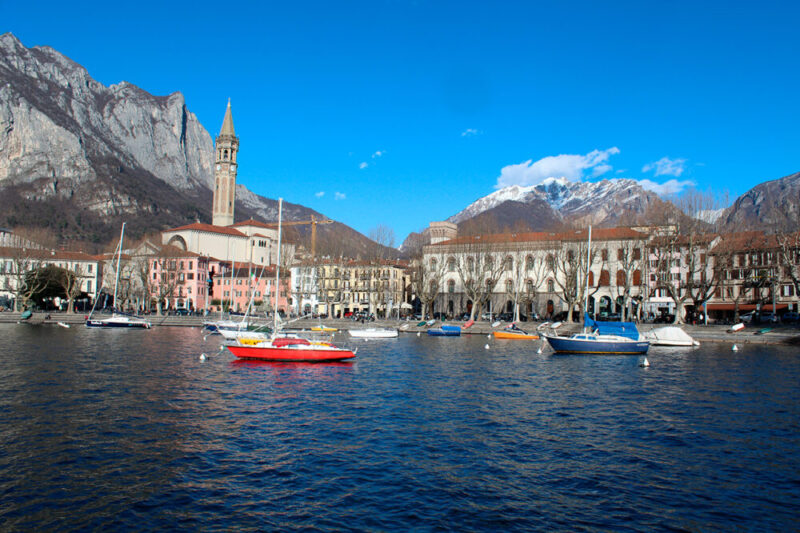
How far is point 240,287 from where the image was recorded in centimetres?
11088

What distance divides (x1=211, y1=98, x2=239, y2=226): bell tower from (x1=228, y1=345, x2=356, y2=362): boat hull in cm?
11178

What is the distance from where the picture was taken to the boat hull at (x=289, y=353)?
32.9 meters

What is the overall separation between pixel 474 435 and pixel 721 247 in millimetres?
55090

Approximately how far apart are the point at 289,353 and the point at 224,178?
377ft

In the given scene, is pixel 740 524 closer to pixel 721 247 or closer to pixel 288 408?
pixel 288 408

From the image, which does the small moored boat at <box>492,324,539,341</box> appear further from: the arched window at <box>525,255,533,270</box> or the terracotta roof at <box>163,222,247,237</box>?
the terracotta roof at <box>163,222,247,237</box>

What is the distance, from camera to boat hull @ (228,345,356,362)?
32906 millimetres

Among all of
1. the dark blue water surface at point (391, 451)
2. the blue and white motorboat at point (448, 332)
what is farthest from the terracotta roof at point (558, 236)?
the dark blue water surface at point (391, 451)

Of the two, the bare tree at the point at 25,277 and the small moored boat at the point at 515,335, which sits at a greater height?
the bare tree at the point at 25,277

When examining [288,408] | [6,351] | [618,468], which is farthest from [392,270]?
[618,468]

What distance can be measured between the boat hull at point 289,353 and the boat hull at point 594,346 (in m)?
16.3

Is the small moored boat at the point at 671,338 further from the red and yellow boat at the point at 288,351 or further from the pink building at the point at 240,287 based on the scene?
the pink building at the point at 240,287

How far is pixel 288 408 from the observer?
20625mm

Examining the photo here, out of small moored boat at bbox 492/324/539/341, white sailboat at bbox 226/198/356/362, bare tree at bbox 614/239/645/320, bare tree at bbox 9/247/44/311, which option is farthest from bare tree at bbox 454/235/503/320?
bare tree at bbox 9/247/44/311
